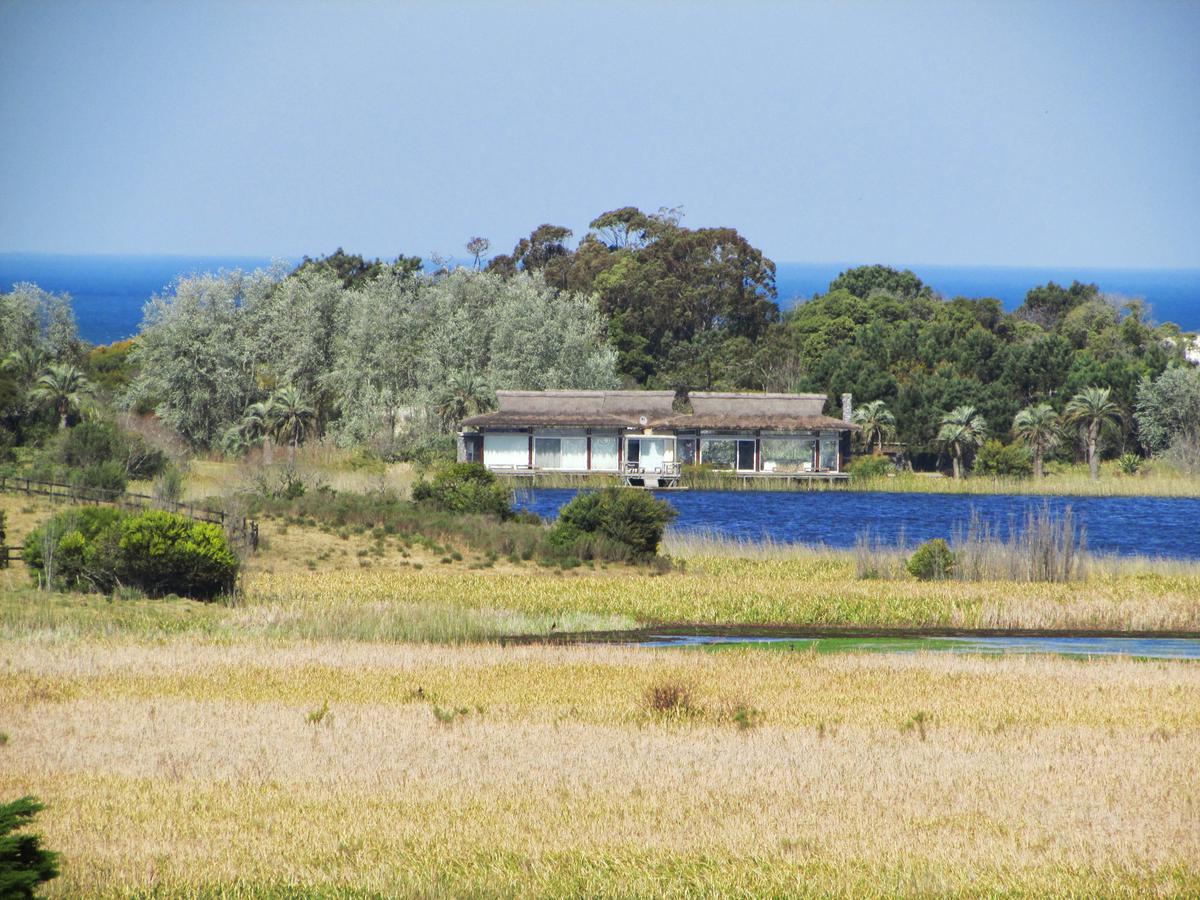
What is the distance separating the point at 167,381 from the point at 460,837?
2676 inches

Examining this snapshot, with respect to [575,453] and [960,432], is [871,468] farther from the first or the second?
[575,453]

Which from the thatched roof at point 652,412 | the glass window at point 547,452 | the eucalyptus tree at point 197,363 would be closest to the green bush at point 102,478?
the thatched roof at point 652,412

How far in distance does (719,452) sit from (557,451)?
26.3 ft

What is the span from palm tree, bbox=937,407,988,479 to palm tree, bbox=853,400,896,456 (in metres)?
2.91

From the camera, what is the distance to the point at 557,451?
75.1 m

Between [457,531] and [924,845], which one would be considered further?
[457,531]

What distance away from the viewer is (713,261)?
4013 inches

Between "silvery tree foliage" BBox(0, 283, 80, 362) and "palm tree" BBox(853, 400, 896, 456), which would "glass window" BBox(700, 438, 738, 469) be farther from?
"silvery tree foliage" BBox(0, 283, 80, 362)

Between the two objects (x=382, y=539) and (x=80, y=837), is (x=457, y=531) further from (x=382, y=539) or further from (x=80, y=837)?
(x=80, y=837)

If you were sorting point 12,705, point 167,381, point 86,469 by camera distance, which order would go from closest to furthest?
1. point 12,705
2. point 86,469
3. point 167,381

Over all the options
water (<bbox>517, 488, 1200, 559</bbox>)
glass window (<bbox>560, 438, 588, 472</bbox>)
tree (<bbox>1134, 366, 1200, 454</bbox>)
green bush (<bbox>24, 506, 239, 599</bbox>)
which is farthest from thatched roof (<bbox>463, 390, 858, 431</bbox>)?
green bush (<bbox>24, 506, 239, 599</bbox>)

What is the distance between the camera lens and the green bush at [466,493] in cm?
4606

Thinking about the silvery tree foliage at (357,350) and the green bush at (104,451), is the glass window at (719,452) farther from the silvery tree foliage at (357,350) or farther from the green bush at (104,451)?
the green bush at (104,451)

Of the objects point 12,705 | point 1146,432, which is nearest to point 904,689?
point 12,705
